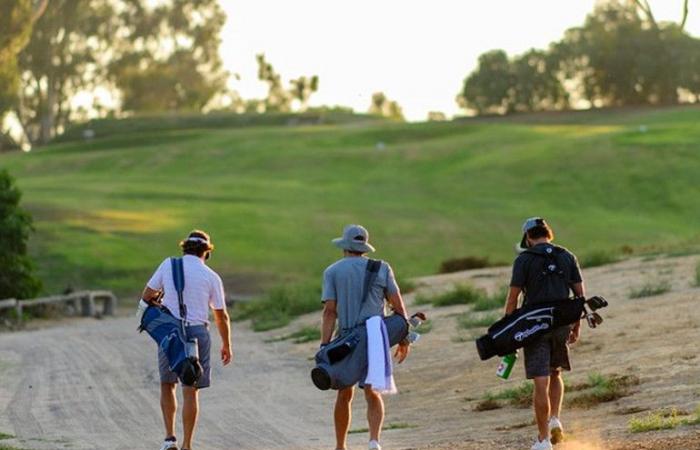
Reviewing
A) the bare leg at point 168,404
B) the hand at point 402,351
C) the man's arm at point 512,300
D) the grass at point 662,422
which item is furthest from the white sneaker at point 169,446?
the grass at point 662,422

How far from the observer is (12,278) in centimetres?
4072

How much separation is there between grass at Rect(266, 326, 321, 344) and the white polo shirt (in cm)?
1435

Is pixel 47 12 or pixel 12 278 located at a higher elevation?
pixel 47 12

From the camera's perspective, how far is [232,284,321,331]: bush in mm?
33938

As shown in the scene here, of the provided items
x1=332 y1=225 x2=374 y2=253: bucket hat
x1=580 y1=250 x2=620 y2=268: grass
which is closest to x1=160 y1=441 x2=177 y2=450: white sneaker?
x1=332 y1=225 x2=374 y2=253: bucket hat

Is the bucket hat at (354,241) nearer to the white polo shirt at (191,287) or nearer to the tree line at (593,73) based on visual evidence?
the white polo shirt at (191,287)

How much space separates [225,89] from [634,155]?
65.4 metres

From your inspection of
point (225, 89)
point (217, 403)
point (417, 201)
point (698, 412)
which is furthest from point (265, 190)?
point (225, 89)

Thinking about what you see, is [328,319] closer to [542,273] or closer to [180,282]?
[180,282]

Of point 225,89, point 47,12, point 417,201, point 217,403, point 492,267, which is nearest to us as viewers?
point 217,403

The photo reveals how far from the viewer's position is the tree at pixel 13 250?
40.6 m

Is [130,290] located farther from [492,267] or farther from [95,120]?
[95,120]

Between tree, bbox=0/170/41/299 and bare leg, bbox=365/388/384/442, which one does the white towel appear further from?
tree, bbox=0/170/41/299

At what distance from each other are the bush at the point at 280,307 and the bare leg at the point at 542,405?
1922 cm
